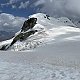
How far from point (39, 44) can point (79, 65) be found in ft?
76.1

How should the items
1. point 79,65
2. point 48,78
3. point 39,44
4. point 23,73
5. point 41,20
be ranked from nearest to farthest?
point 48,78 < point 23,73 < point 79,65 < point 39,44 < point 41,20

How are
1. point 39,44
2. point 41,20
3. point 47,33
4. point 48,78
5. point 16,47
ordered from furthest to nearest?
point 41,20 < point 47,33 < point 16,47 < point 39,44 < point 48,78

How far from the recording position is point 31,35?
55.8 m

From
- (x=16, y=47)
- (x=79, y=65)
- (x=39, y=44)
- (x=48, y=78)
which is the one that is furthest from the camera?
(x=16, y=47)

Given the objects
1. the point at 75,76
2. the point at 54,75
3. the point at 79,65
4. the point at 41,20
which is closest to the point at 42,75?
the point at 54,75

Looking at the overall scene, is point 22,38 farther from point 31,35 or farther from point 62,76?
point 62,76

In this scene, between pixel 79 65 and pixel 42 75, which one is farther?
pixel 79 65

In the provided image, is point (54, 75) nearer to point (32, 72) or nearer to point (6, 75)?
point (32, 72)

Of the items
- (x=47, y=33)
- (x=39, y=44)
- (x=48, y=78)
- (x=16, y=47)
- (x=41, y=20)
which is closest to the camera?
(x=48, y=78)

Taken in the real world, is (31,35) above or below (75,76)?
above

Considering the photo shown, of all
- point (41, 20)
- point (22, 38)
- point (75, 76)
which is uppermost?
point (41, 20)

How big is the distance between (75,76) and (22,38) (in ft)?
136

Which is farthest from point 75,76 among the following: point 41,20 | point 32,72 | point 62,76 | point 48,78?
point 41,20

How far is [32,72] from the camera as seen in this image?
1731cm
